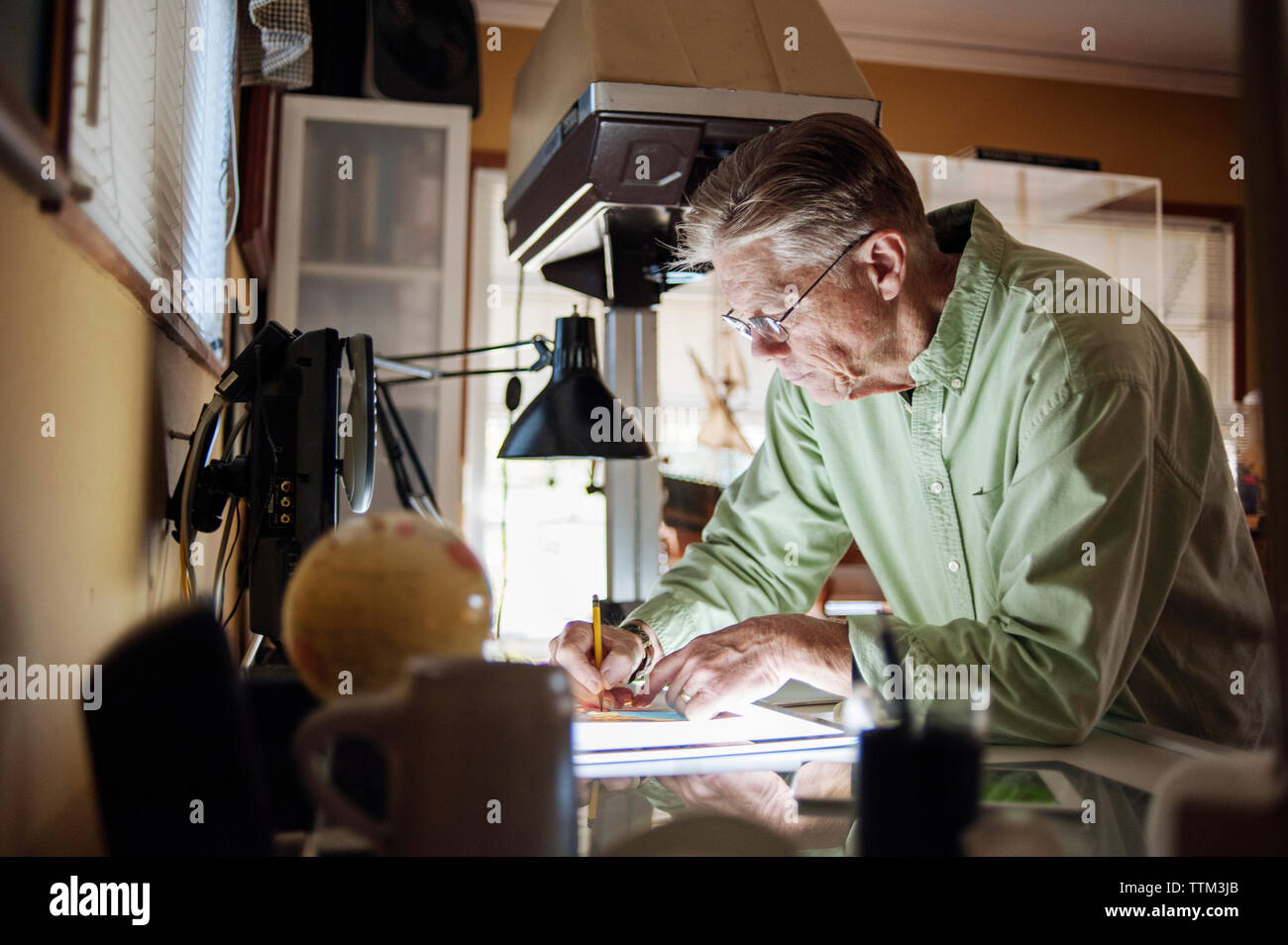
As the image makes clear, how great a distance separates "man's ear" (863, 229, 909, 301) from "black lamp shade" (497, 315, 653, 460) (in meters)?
0.34

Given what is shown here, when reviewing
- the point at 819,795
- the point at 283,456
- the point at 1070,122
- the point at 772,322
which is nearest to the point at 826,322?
the point at 772,322

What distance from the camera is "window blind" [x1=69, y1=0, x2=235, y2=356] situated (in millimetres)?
633

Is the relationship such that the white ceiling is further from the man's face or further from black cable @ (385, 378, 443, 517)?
the man's face

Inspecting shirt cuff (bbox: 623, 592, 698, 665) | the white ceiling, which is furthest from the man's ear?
the white ceiling

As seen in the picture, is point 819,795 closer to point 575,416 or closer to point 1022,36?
point 575,416

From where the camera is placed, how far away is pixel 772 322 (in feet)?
3.61

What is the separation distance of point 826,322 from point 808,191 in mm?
164

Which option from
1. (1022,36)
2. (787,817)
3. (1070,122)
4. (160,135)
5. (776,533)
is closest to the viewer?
(787,817)

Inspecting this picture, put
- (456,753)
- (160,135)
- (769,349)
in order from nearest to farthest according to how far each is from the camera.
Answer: (456,753), (160,135), (769,349)

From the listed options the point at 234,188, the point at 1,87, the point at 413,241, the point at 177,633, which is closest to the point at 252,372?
the point at 1,87

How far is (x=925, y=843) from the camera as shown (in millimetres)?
324

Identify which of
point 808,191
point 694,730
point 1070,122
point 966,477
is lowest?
point 694,730

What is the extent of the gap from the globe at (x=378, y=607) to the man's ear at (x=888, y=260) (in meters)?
0.79
